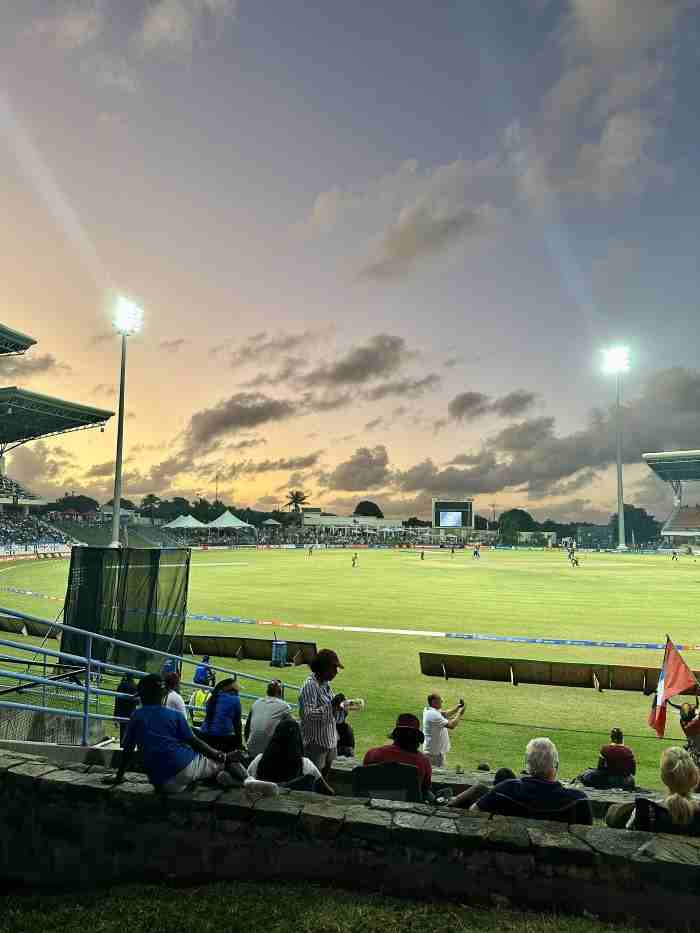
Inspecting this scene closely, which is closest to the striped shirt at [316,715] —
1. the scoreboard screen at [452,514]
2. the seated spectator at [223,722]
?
the seated spectator at [223,722]

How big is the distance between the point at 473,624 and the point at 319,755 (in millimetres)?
21981

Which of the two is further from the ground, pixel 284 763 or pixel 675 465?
pixel 675 465

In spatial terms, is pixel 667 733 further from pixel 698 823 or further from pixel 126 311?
pixel 126 311

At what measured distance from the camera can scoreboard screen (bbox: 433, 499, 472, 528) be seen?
152 metres

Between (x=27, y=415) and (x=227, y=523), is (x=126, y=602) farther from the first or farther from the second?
(x=227, y=523)

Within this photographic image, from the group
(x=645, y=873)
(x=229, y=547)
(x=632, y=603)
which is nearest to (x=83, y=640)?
(x=645, y=873)

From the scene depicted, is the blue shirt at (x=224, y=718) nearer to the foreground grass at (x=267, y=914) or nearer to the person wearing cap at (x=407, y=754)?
the person wearing cap at (x=407, y=754)

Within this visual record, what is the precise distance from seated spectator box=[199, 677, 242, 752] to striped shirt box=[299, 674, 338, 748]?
747mm

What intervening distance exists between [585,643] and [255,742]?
1920 centimetres

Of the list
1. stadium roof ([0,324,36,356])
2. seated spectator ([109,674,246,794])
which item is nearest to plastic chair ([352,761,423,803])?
seated spectator ([109,674,246,794])

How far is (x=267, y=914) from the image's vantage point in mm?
4352

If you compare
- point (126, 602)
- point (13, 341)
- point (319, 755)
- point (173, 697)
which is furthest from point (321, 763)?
point (13, 341)

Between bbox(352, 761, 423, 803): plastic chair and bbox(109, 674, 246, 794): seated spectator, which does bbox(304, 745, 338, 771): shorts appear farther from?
bbox(109, 674, 246, 794): seated spectator

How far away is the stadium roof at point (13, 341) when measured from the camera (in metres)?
61.6
